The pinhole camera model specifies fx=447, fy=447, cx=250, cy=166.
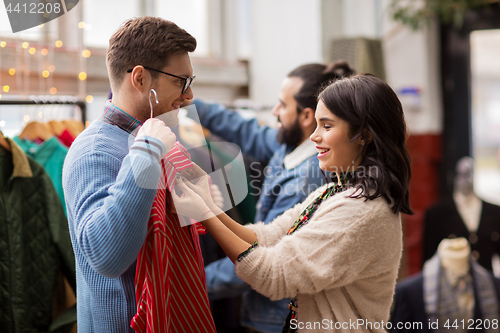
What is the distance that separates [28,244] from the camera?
1565mm

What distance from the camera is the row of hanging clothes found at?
1522 mm

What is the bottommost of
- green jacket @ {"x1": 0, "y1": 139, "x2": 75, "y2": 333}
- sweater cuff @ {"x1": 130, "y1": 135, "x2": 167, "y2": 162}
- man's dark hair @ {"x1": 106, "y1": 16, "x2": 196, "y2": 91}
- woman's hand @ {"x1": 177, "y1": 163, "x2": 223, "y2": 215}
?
green jacket @ {"x1": 0, "y1": 139, "x2": 75, "y2": 333}

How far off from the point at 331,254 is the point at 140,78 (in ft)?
2.10

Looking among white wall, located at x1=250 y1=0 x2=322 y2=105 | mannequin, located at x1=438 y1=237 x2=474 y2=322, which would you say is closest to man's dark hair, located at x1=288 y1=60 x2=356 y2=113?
mannequin, located at x1=438 y1=237 x2=474 y2=322

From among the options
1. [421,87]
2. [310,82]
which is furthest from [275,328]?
[421,87]

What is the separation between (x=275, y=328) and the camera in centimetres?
168

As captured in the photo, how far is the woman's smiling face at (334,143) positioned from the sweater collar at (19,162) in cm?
100

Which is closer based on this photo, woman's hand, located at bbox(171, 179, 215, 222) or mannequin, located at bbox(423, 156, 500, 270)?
woman's hand, located at bbox(171, 179, 215, 222)

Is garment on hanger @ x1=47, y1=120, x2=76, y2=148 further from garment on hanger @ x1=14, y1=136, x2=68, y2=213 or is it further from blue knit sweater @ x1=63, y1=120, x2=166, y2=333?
blue knit sweater @ x1=63, y1=120, x2=166, y2=333

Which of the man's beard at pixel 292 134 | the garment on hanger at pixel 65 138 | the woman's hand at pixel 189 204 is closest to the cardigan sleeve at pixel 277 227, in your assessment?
the woman's hand at pixel 189 204

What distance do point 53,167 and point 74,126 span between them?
233 millimetres

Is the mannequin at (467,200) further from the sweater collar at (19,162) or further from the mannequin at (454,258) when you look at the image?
the sweater collar at (19,162)

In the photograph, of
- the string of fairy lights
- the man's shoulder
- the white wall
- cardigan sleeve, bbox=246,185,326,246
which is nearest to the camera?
the man's shoulder

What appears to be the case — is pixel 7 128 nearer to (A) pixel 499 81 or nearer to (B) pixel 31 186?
(B) pixel 31 186
